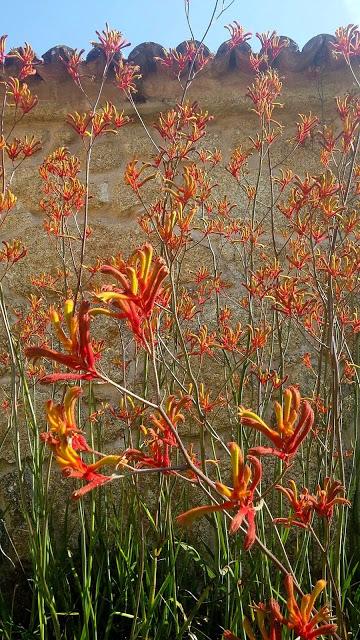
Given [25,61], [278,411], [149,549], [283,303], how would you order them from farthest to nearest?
[149,549] < [25,61] < [283,303] < [278,411]

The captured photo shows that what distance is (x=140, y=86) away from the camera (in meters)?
3.01

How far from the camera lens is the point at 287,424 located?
2.17 feet

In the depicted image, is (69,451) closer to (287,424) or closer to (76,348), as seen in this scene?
(76,348)

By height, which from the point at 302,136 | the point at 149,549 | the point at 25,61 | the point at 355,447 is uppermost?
the point at 25,61

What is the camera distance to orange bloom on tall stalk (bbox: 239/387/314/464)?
0.63m

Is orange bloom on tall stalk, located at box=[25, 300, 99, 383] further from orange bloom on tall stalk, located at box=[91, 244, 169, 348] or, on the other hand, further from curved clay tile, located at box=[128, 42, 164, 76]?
curved clay tile, located at box=[128, 42, 164, 76]

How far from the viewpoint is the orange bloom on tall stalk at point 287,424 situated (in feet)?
2.07

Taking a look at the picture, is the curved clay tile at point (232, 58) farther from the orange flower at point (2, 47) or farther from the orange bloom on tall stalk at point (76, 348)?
the orange bloom on tall stalk at point (76, 348)

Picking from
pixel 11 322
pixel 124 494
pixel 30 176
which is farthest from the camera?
pixel 30 176

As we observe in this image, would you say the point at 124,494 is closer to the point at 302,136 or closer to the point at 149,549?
the point at 149,549

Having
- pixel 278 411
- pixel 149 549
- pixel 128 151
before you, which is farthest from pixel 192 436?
pixel 278 411

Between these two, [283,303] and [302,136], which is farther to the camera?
[302,136]

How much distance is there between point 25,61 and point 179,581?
5.05ft

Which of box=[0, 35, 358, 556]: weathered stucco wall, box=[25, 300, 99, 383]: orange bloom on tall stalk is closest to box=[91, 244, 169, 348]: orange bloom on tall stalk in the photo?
box=[25, 300, 99, 383]: orange bloom on tall stalk
